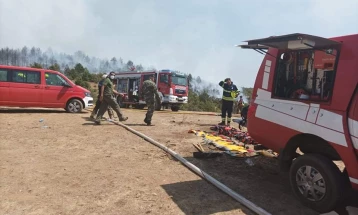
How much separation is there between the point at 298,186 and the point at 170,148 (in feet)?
10.5

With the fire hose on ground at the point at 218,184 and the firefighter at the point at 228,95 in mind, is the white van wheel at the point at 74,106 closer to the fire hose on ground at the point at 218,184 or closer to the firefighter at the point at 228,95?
the firefighter at the point at 228,95

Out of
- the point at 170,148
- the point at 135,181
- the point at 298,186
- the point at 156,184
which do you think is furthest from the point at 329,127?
the point at 170,148

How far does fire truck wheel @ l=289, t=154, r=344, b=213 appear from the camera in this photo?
3.60 meters

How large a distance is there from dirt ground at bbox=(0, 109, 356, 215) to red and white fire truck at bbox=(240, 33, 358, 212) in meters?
0.48

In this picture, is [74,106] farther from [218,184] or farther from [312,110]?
[312,110]

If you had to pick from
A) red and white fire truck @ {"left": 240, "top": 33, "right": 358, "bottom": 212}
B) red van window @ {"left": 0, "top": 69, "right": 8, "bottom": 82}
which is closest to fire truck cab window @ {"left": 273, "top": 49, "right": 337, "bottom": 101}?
red and white fire truck @ {"left": 240, "top": 33, "right": 358, "bottom": 212}

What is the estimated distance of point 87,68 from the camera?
180ft

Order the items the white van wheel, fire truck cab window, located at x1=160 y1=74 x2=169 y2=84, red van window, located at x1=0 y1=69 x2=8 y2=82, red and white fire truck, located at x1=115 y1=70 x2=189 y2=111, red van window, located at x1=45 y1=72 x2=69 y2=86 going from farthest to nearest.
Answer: fire truck cab window, located at x1=160 y1=74 x2=169 y2=84
red and white fire truck, located at x1=115 y1=70 x2=189 y2=111
the white van wheel
red van window, located at x1=45 y1=72 x2=69 y2=86
red van window, located at x1=0 y1=69 x2=8 y2=82

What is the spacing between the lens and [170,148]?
6.73m

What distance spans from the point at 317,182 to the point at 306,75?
1.46m

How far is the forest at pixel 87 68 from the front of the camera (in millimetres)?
35709

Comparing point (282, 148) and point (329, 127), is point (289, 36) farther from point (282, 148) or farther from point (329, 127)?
point (282, 148)

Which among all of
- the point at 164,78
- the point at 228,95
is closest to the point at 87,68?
the point at 164,78

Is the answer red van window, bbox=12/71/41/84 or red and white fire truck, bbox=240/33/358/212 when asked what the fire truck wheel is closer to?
red and white fire truck, bbox=240/33/358/212
